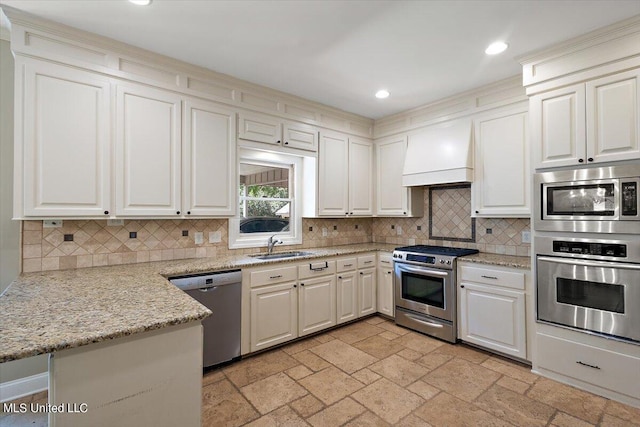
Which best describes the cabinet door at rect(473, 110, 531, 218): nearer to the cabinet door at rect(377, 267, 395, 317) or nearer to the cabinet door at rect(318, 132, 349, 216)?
the cabinet door at rect(377, 267, 395, 317)

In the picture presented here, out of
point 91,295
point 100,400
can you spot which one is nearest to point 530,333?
Result: point 100,400

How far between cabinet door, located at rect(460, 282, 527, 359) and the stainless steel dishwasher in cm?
221

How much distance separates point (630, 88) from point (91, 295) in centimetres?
370

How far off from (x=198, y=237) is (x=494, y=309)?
9.55ft

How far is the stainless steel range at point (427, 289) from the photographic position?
3.17 metres

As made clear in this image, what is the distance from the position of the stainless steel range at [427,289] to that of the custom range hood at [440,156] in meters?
0.82

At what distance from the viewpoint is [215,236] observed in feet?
10.5

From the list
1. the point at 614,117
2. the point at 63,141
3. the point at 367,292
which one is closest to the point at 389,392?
the point at 367,292

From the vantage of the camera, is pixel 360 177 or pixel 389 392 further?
pixel 360 177

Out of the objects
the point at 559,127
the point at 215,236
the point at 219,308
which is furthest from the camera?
the point at 215,236

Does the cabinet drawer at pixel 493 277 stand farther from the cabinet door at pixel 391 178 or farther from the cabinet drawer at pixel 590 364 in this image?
the cabinet door at pixel 391 178

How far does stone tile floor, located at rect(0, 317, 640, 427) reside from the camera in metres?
2.04

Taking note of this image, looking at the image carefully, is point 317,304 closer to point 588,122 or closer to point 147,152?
point 147,152

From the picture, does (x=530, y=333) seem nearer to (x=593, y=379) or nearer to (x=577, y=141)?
(x=593, y=379)
